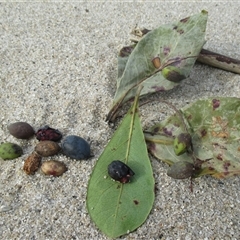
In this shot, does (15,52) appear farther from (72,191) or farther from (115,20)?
(72,191)

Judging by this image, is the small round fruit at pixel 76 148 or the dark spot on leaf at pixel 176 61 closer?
the small round fruit at pixel 76 148

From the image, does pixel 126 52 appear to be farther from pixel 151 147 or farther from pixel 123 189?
pixel 123 189

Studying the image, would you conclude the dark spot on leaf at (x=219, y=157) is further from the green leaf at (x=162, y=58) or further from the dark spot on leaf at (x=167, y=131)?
the green leaf at (x=162, y=58)

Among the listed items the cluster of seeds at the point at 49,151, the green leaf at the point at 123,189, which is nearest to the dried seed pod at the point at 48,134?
the cluster of seeds at the point at 49,151

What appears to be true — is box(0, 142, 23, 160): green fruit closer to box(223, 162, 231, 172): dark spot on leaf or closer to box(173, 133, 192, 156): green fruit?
box(173, 133, 192, 156): green fruit

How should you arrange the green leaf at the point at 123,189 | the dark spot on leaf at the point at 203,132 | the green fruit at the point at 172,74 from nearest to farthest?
1. the green leaf at the point at 123,189
2. the dark spot on leaf at the point at 203,132
3. the green fruit at the point at 172,74

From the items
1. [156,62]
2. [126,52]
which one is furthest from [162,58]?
[126,52]

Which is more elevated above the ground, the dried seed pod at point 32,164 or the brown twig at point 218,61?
the dried seed pod at point 32,164
